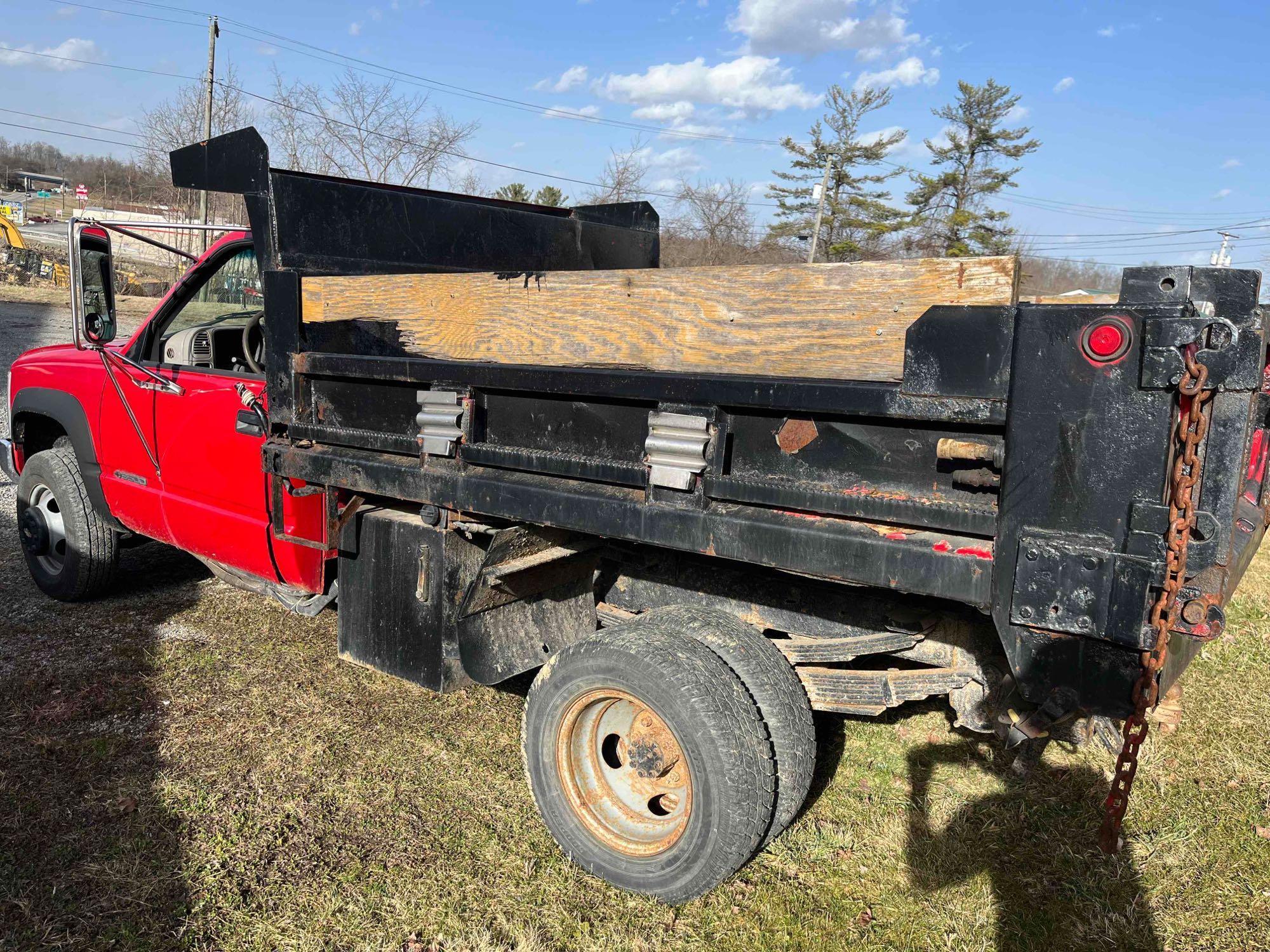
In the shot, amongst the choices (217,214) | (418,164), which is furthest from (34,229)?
(418,164)

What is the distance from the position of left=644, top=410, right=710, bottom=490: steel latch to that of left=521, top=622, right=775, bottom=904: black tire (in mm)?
544

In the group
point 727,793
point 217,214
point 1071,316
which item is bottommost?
point 727,793

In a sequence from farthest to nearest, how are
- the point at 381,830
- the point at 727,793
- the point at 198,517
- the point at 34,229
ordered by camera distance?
1. the point at 34,229
2. the point at 198,517
3. the point at 381,830
4. the point at 727,793

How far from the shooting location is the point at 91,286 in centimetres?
388

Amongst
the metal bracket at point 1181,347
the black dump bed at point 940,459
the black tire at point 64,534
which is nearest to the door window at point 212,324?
the black tire at point 64,534

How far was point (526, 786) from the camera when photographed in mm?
3258

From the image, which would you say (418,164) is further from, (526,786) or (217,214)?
(526,786)

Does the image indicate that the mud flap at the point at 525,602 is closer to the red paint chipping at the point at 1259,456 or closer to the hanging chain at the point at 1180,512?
the hanging chain at the point at 1180,512

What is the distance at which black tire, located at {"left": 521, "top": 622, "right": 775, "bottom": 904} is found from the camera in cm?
240

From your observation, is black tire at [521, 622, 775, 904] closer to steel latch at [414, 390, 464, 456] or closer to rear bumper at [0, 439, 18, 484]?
steel latch at [414, 390, 464, 456]

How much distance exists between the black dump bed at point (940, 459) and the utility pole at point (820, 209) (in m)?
29.7

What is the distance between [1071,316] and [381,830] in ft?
8.26

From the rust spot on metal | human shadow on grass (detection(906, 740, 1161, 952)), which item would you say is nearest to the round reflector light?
the rust spot on metal

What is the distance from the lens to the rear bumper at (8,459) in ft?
17.3
